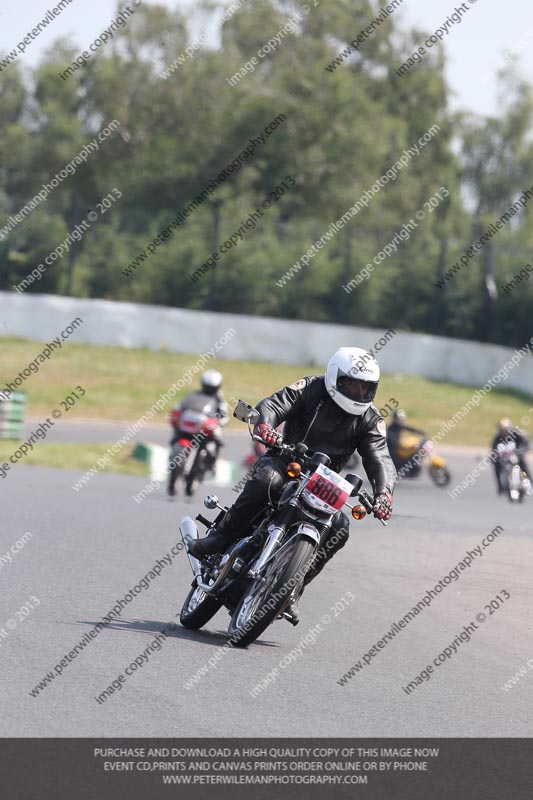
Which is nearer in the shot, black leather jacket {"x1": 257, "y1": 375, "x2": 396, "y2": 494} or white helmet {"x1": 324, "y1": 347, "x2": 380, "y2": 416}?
white helmet {"x1": 324, "y1": 347, "x2": 380, "y2": 416}

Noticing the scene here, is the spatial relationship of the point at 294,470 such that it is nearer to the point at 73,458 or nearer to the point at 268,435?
the point at 268,435

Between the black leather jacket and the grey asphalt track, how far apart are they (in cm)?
105

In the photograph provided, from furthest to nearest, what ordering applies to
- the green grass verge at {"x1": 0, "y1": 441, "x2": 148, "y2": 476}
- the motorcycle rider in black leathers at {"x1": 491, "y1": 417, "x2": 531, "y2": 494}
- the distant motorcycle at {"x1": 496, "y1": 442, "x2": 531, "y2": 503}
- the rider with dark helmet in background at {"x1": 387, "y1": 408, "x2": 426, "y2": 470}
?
the rider with dark helmet in background at {"x1": 387, "y1": 408, "x2": 426, "y2": 470} < the motorcycle rider in black leathers at {"x1": 491, "y1": 417, "x2": 531, "y2": 494} < the distant motorcycle at {"x1": 496, "y1": 442, "x2": 531, "y2": 503} < the green grass verge at {"x1": 0, "y1": 441, "x2": 148, "y2": 476}

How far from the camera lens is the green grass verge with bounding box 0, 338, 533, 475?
29906 mm

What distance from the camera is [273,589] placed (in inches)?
268

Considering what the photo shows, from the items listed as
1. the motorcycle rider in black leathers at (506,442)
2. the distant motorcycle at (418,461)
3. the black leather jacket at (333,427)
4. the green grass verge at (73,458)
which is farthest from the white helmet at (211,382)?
the black leather jacket at (333,427)

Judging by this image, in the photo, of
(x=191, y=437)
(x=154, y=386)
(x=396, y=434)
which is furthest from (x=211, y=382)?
(x=154, y=386)

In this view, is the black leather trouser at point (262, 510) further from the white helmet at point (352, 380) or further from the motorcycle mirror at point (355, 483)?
the white helmet at point (352, 380)

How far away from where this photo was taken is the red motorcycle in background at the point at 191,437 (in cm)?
1570
